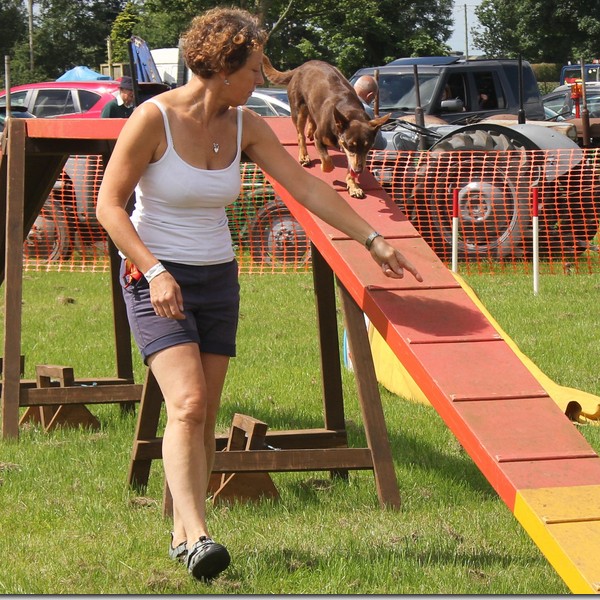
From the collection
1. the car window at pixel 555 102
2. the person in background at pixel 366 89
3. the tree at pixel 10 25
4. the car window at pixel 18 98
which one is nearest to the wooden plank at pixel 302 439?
the person in background at pixel 366 89

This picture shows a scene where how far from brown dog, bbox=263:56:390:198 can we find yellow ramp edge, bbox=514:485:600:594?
2426 millimetres

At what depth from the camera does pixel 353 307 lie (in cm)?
515

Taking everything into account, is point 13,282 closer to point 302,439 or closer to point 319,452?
point 302,439

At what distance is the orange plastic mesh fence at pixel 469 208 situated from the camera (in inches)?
530

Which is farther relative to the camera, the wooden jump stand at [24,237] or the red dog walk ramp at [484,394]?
the wooden jump stand at [24,237]

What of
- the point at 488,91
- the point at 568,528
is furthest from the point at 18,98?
the point at 568,528

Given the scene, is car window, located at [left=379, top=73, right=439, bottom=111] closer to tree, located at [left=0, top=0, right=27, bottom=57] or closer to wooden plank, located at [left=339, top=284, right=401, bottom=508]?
wooden plank, located at [left=339, top=284, right=401, bottom=508]

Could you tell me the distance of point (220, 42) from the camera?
3.90 meters

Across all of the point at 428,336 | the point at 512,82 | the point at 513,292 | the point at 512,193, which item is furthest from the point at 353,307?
the point at 512,82

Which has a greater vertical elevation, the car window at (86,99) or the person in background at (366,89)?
the car window at (86,99)

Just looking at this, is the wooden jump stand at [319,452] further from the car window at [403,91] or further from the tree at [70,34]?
the tree at [70,34]

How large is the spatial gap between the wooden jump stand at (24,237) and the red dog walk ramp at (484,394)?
167 centimetres

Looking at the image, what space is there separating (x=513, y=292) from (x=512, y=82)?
637 centimetres

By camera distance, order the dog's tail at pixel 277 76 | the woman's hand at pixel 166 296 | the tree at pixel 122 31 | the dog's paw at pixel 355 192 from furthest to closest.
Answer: the tree at pixel 122 31
the dog's tail at pixel 277 76
the dog's paw at pixel 355 192
the woman's hand at pixel 166 296
